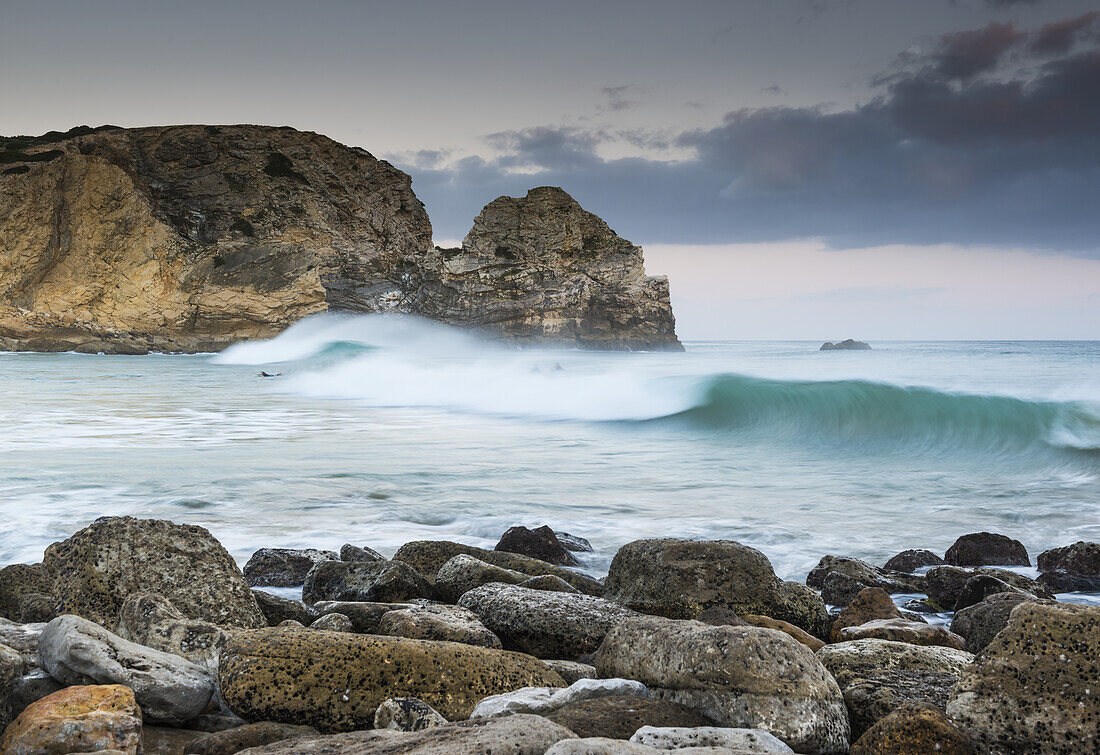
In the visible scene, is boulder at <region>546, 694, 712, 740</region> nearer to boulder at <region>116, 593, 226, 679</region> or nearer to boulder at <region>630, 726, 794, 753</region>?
boulder at <region>630, 726, 794, 753</region>

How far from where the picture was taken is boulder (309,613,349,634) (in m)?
3.17

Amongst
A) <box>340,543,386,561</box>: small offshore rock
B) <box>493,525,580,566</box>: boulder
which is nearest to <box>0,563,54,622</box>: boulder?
<box>340,543,386,561</box>: small offshore rock

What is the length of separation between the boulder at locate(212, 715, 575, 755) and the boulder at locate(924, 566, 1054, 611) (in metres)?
3.57

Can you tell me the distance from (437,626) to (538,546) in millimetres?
2265

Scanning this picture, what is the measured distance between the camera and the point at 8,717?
210 cm

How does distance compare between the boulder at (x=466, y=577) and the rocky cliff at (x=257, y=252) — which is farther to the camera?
the rocky cliff at (x=257, y=252)

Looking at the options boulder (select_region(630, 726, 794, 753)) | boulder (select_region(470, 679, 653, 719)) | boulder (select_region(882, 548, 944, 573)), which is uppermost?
boulder (select_region(630, 726, 794, 753))

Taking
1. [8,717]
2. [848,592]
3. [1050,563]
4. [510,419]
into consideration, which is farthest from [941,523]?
[510,419]

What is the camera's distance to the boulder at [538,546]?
5.36 meters

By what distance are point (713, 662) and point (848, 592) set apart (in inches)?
103

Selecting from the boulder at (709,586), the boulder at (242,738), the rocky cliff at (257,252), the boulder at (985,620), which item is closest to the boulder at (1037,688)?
the boulder at (985,620)

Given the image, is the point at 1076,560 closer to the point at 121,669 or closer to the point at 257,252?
the point at 121,669

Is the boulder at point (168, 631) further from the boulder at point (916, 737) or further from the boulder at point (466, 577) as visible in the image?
the boulder at point (916, 737)

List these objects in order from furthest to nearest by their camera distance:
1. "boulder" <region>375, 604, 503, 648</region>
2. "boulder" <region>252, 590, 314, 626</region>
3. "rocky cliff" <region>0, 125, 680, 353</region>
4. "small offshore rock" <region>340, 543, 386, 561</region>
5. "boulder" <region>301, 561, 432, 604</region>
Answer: "rocky cliff" <region>0, 125, 680, 353</region>, "small offshore rock" <region>340, 543, 386, 561</region>, "boulder" <region>301, 561, 432, 604</region>, "boulder" <region>252, 590, 314, 626</region>, "boulder" <region>375, 604, 503, 648</region>
